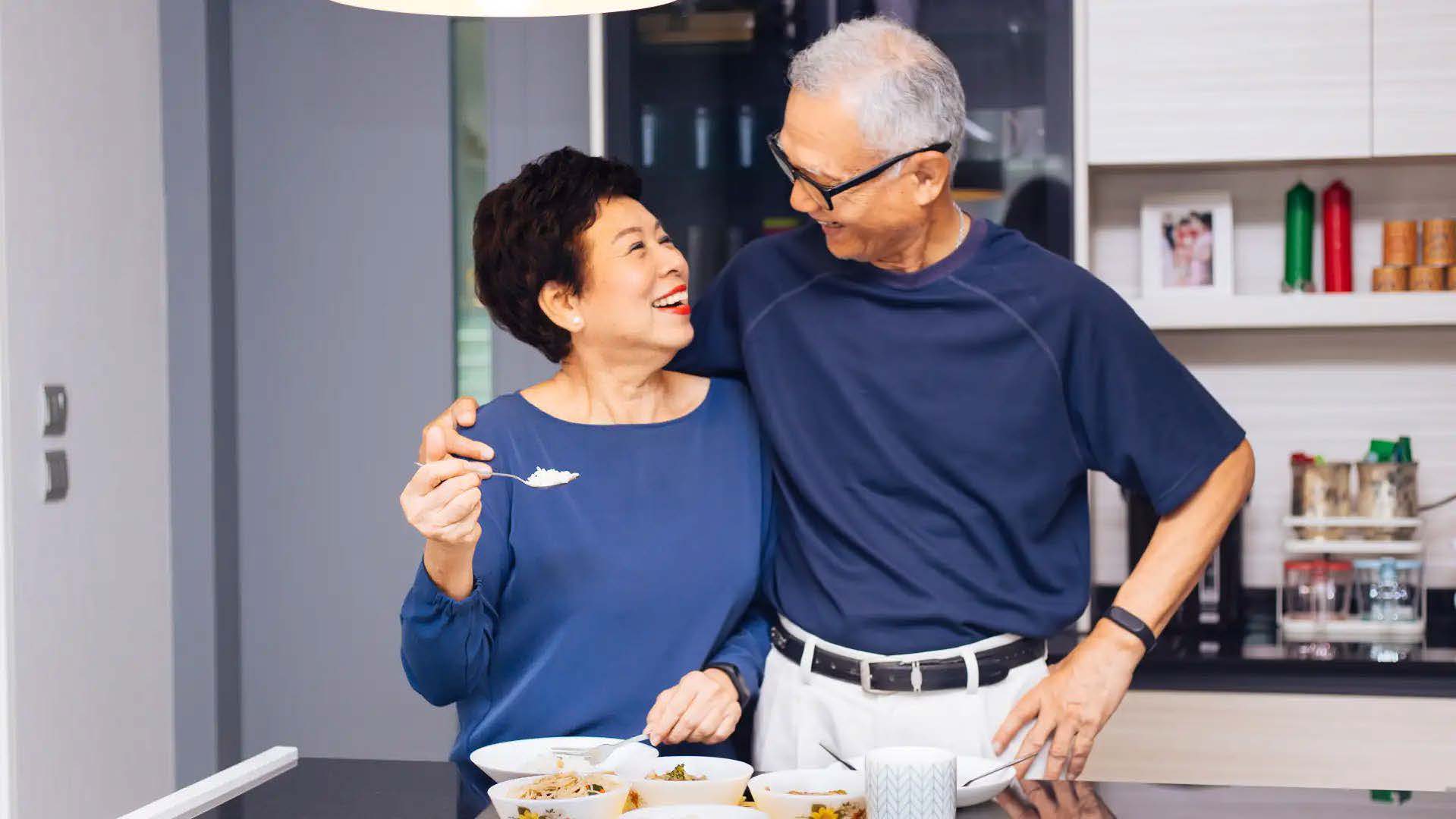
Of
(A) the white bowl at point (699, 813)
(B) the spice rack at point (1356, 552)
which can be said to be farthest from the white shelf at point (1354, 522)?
(A) the white bowl at point (699, 813)

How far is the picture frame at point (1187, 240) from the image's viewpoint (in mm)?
3033

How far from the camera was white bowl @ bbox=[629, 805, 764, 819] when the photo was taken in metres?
1.25

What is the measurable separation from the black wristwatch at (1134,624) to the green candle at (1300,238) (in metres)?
1.47

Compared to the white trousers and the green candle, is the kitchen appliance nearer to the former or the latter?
the green candle

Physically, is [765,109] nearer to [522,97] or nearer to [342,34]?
[522,97]

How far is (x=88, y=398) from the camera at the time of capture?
2883mm

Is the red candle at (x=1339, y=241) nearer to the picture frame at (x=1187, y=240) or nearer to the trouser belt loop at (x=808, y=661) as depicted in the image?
the picture frame at (x=1187, y=240)

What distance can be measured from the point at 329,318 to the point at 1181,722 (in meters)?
2.31

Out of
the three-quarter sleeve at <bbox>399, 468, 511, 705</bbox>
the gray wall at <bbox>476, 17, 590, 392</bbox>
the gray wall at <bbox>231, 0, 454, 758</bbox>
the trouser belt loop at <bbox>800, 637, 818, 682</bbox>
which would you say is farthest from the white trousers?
the gray wall at <bbox>231, 0, 454, 758</bbox>

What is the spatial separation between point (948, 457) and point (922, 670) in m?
0.26

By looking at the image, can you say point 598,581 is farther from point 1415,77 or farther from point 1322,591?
point 1415,77

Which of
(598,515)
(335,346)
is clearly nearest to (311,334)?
(335,346)

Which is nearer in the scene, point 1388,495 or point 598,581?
point 598,581

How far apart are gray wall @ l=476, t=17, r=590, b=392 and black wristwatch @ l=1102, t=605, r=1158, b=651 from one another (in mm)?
2100
